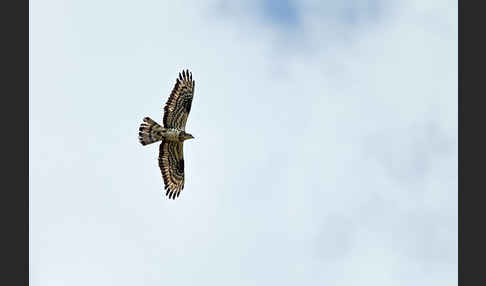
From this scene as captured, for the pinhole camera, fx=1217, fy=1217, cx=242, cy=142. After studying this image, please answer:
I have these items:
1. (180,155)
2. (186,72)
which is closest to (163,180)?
(180,155)

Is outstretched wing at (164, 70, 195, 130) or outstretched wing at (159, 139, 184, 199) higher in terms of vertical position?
outstretched wing at (164, 70, 195, 130)

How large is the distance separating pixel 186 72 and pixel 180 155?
A: 447 cm

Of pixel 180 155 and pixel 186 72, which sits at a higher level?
pixel 186 72

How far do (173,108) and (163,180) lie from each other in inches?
177

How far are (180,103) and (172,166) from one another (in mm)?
3833

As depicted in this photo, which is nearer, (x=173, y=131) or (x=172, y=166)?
(x=173, y=131)

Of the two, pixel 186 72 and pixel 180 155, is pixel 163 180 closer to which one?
pixel 180 155

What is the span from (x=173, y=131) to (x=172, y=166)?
118 inches

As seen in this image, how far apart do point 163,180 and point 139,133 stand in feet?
13.8

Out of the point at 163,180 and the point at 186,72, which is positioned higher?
the point at 186,72

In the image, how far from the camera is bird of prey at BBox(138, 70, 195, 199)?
62.5 m

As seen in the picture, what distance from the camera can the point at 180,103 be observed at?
Result: 6341cm

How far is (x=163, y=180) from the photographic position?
65.5m

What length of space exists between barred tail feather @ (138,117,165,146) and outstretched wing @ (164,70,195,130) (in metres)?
0.59
